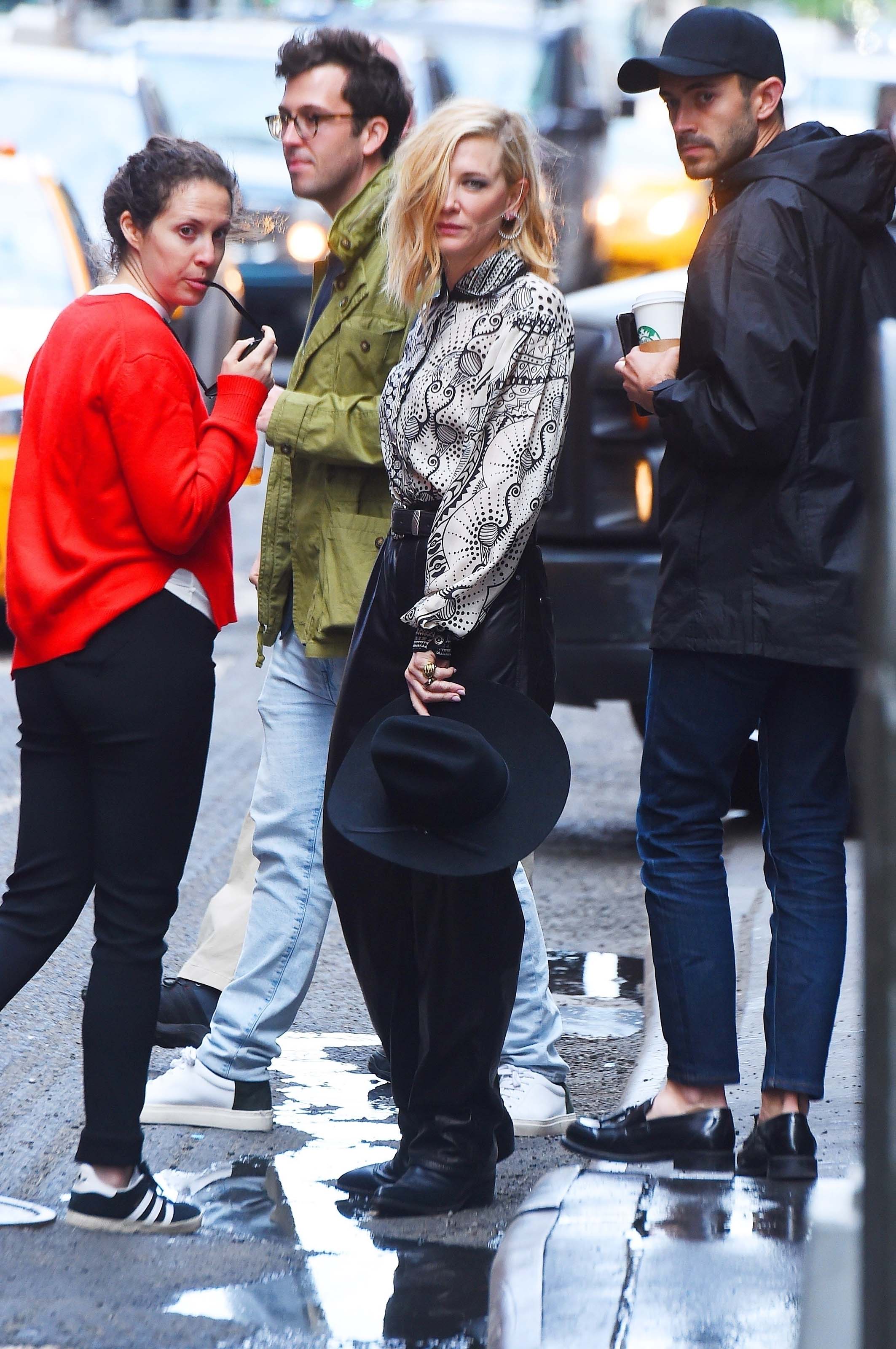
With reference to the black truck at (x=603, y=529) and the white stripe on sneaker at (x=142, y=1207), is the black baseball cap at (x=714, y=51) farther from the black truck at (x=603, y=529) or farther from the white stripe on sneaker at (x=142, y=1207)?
the black truck at (x=603, y=529)

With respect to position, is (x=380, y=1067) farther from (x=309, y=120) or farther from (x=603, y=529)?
(x=603, y=529)

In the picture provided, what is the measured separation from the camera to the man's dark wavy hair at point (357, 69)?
3811 mm

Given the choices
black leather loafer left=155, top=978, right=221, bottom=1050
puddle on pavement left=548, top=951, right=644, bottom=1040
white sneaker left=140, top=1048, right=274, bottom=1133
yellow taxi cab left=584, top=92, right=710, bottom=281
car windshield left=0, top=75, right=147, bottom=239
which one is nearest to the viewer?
white sneaker left=140, top=1048, right=274, bottom=1133

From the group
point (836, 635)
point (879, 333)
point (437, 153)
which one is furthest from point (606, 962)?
point (879, 333)

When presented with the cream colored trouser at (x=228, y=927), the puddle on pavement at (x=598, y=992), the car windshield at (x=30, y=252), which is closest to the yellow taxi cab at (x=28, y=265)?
the car windshield at (x=30, y=252)

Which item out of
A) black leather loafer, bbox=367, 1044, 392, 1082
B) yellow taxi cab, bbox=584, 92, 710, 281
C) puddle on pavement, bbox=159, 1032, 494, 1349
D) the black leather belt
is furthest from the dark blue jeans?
yellow taxi cab, bbox=584, 92, 710, 281

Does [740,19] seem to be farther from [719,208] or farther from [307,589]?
[307,589]

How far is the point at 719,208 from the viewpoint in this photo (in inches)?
134

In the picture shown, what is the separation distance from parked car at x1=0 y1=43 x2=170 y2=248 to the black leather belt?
31.5 ft

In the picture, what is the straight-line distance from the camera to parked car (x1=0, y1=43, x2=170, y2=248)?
1265 centimetres

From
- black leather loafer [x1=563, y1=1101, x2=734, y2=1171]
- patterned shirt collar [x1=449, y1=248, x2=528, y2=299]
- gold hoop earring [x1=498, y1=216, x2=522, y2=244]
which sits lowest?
black leather loafer [x1=563, y1=1101, x2=734, y2=1171]

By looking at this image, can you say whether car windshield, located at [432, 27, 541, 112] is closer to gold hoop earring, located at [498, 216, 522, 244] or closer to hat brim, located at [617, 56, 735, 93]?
hat brim, located at [617, 56, 735, 93]

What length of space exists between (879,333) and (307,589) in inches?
82.5

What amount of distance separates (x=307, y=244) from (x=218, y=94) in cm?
287
